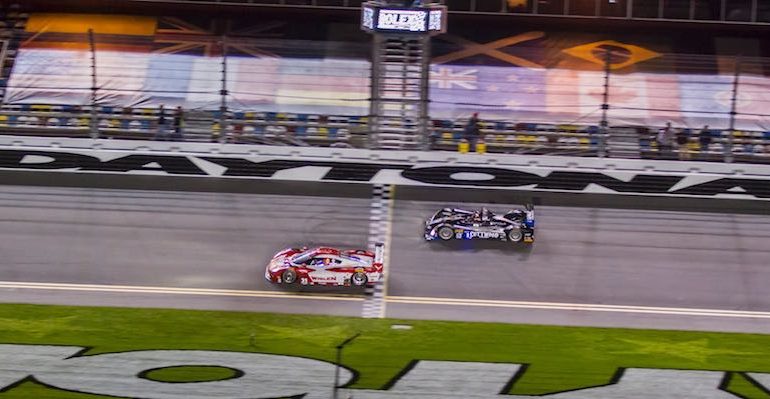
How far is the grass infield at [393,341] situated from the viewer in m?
11.8

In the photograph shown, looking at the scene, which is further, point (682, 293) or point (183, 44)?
point (183, 44)

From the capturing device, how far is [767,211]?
1614 cm

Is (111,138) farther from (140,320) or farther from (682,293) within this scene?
(682,293)

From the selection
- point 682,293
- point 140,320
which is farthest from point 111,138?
point 682,293

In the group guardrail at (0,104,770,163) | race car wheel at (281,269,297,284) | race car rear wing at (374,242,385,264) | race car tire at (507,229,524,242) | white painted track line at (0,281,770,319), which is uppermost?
guardrail at (0,104,770,163)

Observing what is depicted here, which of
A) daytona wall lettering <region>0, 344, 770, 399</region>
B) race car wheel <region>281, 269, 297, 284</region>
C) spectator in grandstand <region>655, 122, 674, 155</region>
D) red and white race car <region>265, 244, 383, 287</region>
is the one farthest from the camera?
spectator in grandstand <region>655, 122, 674, 155</region>

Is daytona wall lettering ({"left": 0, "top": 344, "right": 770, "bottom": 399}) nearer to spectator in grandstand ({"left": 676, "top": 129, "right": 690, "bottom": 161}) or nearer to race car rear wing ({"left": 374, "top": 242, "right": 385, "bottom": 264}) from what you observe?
race car rear wing ({"left": 374, "top": 242, "right": 385, "bottom": 264})

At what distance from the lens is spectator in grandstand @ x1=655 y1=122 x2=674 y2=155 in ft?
55.1

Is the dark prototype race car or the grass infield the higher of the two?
the dark prototype race car

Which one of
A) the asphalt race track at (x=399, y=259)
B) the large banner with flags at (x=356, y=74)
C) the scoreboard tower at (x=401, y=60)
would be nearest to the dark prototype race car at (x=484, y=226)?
the asphalt race track at (x=399, y=259)

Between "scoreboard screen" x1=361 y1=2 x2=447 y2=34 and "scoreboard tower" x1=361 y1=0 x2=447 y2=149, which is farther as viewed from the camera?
"scoreboard screen" x1=361 y1=2 x2=447 y2=34

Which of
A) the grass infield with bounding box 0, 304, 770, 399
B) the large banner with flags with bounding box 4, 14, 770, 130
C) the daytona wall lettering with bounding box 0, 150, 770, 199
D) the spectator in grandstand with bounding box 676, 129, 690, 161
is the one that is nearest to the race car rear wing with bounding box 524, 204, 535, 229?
the daytona wall lettering with bounding box 0, 150, 770, 199

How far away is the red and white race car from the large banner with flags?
147 inches

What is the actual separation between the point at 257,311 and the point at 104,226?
3.19 m
